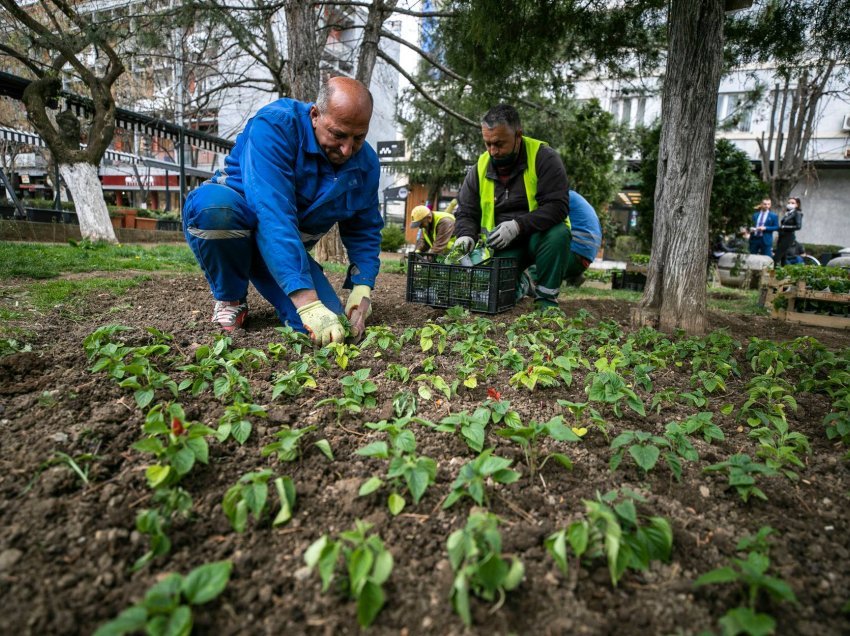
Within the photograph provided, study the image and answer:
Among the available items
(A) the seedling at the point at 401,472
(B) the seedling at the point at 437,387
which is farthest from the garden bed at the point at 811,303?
(A) the seedling at the point at 401,472

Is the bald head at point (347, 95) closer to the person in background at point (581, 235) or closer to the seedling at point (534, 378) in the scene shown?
the seedling at point (534, 378)

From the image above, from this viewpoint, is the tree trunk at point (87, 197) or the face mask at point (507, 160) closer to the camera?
the face mask at point (507, 160)

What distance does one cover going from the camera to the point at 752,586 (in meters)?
0.94

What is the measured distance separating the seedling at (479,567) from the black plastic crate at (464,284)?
2501 millimetres

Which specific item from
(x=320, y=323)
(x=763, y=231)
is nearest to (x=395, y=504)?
(x=320, y=323)

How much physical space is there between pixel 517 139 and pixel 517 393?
2.39 metres

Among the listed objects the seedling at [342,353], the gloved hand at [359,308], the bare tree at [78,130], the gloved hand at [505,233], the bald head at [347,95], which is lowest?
the seedling at [342,353]

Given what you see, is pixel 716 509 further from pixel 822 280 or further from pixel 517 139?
pixel 822 280

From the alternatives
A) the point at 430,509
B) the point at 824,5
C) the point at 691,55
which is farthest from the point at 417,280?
the point at 824,5

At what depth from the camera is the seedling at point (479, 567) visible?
90 centimetres

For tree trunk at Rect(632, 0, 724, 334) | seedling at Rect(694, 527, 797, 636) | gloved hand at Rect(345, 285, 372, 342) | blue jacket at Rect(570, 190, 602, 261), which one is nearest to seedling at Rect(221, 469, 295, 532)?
seedling at Rect(694, 527, 797, 636)

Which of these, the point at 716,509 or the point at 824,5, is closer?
the point at 716,509

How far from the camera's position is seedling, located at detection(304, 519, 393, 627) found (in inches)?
35.3

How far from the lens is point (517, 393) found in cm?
200
